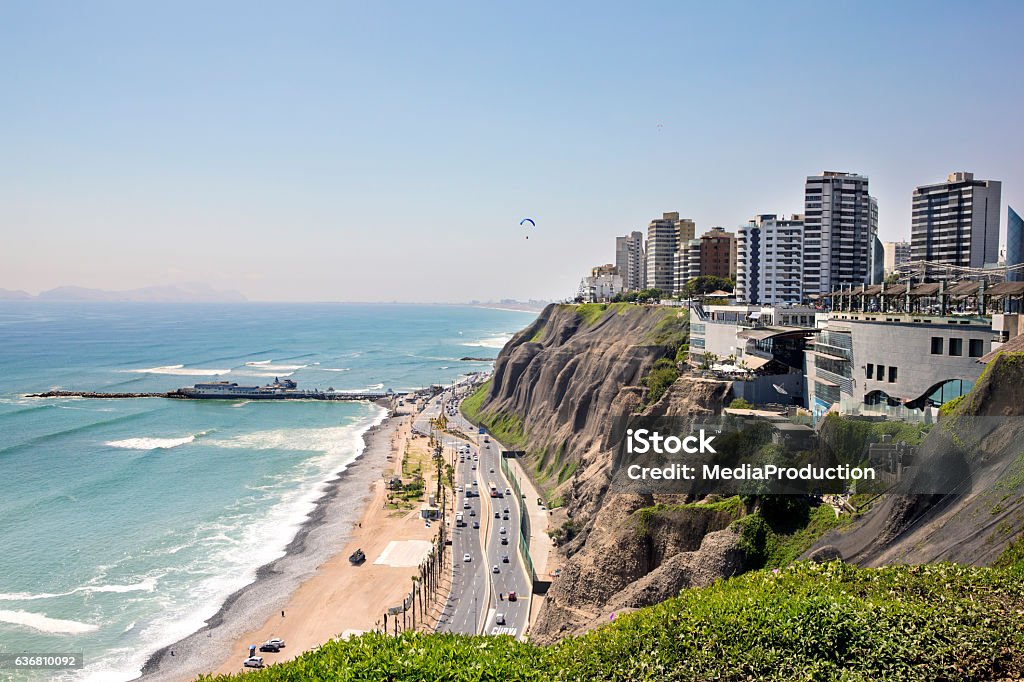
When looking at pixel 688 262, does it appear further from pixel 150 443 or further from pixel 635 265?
pixel 150 443

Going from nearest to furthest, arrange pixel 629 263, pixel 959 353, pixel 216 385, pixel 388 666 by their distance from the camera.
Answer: pixel 388 666
pixel 959 353
pixel 216 385
pixel 629 263

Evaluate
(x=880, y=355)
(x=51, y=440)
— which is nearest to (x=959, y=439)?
(x=880, y=355)

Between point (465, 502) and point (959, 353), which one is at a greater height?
point (959, 353)

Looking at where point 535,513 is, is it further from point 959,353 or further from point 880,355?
point 959,353

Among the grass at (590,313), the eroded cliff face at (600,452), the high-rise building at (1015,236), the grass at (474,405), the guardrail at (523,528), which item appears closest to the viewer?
the eroded cliff face at (600,452)

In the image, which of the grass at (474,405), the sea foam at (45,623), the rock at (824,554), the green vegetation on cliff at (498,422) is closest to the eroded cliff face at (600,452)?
the green vegetation on cliff at (498,422)

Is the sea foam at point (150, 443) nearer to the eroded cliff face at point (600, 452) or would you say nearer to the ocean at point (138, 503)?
the ocean at point (138, 503)
